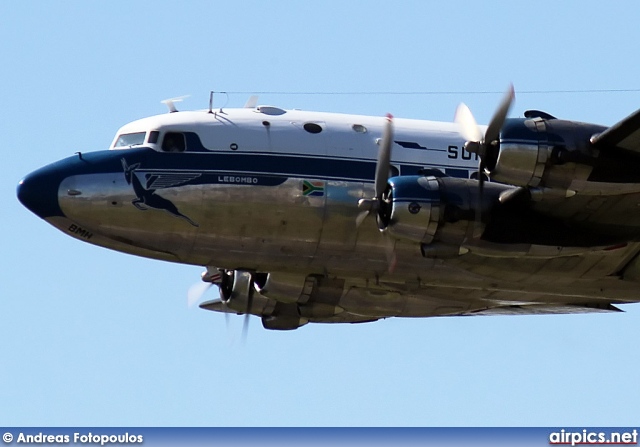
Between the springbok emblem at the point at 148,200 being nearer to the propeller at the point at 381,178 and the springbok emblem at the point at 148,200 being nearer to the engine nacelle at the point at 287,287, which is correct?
the propeller at the point at 381,178

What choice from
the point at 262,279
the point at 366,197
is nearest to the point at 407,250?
the point at 366,197

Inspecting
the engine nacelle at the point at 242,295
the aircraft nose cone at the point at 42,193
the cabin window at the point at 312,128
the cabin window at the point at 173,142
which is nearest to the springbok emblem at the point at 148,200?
the cabin window at the point at 173,142

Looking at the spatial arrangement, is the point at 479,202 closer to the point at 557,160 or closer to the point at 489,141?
the point at 489,141

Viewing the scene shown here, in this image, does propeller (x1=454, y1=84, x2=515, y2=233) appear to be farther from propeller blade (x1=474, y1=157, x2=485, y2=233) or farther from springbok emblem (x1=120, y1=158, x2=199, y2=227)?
springbok emblem (x1=120, y1=158, x2=199, y2=227)

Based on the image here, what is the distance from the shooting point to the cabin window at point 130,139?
106 feet

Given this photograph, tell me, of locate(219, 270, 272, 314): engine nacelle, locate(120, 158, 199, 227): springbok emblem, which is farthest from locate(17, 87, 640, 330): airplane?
locate(219, 270, 272, 314): engine nacelle

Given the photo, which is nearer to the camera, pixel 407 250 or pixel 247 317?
pixel 407 250

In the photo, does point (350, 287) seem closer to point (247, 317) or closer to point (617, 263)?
point (247, 317)

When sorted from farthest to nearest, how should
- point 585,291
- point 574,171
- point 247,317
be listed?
point 247,317 → point 585,291 → point 574,171

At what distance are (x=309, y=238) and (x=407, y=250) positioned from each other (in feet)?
6.61

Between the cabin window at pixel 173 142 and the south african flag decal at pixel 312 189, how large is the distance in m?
2.55

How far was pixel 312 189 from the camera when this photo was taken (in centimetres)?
3167

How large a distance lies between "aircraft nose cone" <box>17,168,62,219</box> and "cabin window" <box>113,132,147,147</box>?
6.37 feet

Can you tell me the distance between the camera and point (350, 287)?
34.5m
